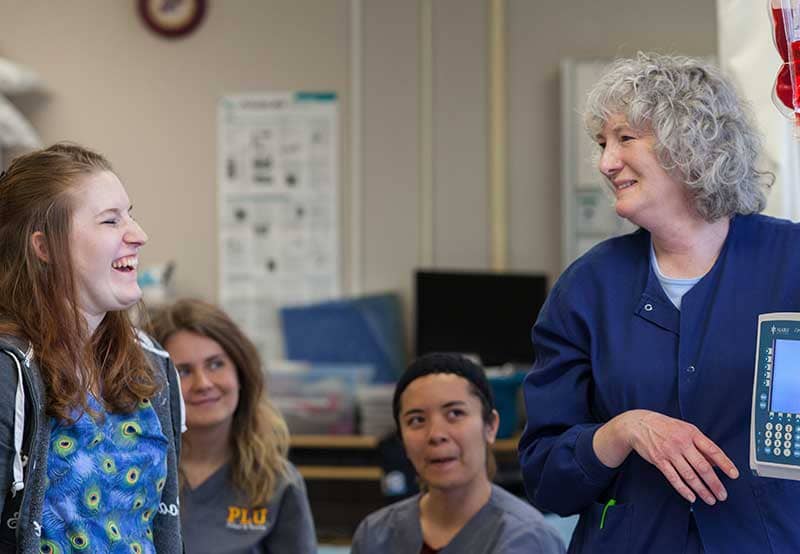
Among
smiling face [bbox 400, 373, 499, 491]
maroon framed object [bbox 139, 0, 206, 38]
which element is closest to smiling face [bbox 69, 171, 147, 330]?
smiling face [bbox 400, 373, 499, 491]

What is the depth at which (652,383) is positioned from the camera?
1.70 metres

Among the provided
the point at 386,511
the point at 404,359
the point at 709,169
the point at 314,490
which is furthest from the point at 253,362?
the point at 404,359

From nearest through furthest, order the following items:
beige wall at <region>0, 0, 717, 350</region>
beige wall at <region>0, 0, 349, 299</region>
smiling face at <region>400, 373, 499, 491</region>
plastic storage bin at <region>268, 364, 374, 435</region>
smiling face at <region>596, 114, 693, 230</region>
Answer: smiling face at <region>596, 114, 693, 230</region>, smiling face at <region>400, 373, 499, 491</region>, plastic storage bin at <region>268, 364, 374, 435</region>, beige wall at <region>0, 0, 717, 350</region>, beige wall at <region>0, 0, 349, 299</region>

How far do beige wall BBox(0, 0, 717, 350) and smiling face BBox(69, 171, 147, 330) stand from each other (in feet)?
11.7

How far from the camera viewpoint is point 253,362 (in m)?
2.62

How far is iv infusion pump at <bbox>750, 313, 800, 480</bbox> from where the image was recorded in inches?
57.9

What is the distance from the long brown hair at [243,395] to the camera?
2.52 meters

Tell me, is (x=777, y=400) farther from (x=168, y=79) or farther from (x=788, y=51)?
(x=168, y=79)

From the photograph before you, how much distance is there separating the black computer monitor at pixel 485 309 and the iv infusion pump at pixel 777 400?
11.2 feet

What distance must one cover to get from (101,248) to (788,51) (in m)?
1.00

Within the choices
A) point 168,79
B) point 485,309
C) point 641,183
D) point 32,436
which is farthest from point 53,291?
point 168,79

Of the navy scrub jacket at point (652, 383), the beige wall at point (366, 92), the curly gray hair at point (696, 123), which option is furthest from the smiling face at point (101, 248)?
the beige wall at point (366, 92)

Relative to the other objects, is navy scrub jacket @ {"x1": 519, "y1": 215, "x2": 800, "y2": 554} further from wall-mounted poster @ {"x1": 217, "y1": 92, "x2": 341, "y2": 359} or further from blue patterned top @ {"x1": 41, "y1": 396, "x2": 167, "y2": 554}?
wall-mounted poster @ {"x1": 217, "y1": 92, "x2": 341, "y2": 359}

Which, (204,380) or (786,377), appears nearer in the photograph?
(786,377)
